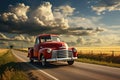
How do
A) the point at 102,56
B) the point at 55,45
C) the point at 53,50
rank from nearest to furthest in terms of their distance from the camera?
the point at 53,50
the point at 55,45
the point at 102,56

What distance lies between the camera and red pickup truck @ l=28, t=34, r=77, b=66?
2092 centimetres

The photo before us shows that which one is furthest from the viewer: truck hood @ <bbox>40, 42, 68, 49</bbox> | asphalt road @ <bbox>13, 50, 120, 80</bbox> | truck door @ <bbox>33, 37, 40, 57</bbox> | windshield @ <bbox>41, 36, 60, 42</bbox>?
truck door @ <bbox>33, 37, 40, 57</bbox>

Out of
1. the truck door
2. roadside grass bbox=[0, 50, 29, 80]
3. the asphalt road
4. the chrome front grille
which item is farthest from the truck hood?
roadside grass bbox=[0, 50, 29, 80]

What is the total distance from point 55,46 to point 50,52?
0.78 meters

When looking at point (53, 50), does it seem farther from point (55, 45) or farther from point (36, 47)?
point (36, 47)

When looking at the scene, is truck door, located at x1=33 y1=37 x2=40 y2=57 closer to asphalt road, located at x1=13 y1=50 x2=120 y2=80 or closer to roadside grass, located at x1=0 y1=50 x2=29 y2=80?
roadside grass, located at x1=0 y1=50 x2=29 y2=80

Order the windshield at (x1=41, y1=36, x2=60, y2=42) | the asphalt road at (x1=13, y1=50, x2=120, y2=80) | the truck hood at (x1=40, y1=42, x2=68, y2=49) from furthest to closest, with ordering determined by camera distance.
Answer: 1. the windshield at (x1=41, y1=36, x2=60, y2=42)
2. the truck hood at (x1=40, y1=42, x2=68, y2=49)
3. the asphalt road at (x1=13, y1=50, x2=120, y2=80)

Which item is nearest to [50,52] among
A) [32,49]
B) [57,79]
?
[32,49]

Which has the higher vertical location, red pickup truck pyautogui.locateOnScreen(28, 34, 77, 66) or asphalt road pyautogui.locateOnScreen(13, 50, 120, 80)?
red pickup truck pyautogui.locateOnScreen(28, 34, 77, 66)

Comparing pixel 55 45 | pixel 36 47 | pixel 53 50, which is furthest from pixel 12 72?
pixel 36 47

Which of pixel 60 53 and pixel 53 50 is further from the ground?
pixel 53 50

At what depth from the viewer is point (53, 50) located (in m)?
21.0

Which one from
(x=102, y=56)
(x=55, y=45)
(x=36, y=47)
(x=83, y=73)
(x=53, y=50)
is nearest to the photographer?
(x=83, y=73)

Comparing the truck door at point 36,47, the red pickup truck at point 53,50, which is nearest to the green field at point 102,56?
the truck door at point 36,47
